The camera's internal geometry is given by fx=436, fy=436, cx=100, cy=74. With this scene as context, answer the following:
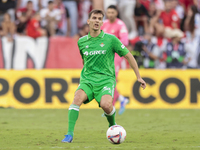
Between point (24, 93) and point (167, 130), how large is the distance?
6.44 m

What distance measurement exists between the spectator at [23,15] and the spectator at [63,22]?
101cm

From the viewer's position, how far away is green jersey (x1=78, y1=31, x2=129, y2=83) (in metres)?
7.11

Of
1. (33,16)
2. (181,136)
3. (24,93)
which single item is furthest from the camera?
(33,16)

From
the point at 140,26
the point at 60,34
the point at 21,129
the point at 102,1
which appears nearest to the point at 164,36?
the point at 140,26

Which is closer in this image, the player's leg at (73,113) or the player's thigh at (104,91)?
the player's leg at (73,113)

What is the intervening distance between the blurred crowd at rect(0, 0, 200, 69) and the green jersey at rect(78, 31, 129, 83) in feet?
26.1

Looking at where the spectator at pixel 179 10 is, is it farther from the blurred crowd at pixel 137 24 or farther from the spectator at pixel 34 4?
the spectator at pixel 34 4

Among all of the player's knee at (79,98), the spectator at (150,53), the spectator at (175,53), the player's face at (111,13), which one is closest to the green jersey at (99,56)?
the player's knee at (79,98)

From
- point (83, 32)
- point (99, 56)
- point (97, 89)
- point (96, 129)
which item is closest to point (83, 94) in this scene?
point (97, 89)

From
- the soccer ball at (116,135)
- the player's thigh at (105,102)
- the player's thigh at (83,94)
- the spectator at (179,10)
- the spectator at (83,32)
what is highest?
the spectator at (179,10)

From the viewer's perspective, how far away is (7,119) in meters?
10.9

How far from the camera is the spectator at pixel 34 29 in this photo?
51.9 feet

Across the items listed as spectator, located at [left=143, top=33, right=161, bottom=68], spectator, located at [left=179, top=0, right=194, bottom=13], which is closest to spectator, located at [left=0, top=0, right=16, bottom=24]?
spectator, located at [left=143, top=33, right=161, bottom=68]

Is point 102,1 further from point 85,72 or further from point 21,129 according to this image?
point 85,72
